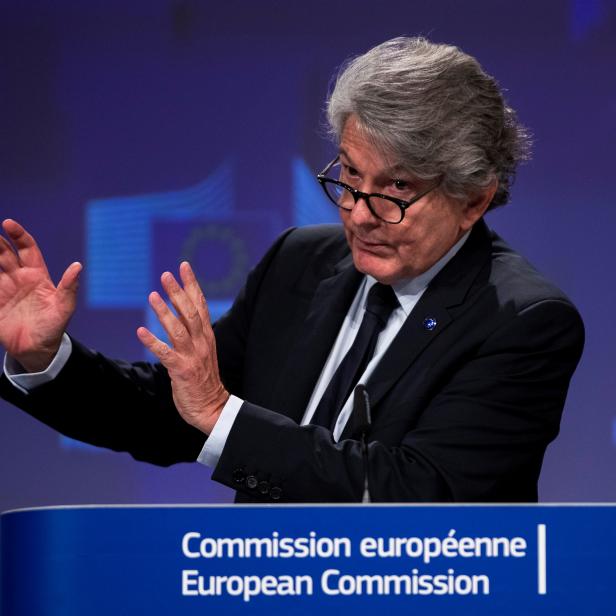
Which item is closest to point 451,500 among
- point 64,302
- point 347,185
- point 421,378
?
point 421,378

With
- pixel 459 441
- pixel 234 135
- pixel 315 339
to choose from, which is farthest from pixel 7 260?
pixel 234 135

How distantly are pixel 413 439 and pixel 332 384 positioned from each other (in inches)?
10.1

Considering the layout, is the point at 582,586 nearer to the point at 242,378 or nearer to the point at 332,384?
the point at 332,384

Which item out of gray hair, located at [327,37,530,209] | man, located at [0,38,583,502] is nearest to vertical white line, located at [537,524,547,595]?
man, located at [0,38,583,502]

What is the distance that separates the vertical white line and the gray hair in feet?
2.99

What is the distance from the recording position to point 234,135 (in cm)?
361

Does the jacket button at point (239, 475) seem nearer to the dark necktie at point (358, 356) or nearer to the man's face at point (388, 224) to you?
the dark necktie at point (358, 356)

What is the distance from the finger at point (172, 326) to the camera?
1848mm

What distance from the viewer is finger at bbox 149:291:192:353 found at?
1.85 m

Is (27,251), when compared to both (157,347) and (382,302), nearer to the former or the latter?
(157,347)

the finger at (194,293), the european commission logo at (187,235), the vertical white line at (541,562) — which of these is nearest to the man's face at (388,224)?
the finger at (194,293)

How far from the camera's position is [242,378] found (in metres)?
2.43

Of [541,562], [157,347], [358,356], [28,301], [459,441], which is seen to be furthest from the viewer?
[358,356]

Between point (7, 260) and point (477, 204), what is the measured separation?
86 centimetres
